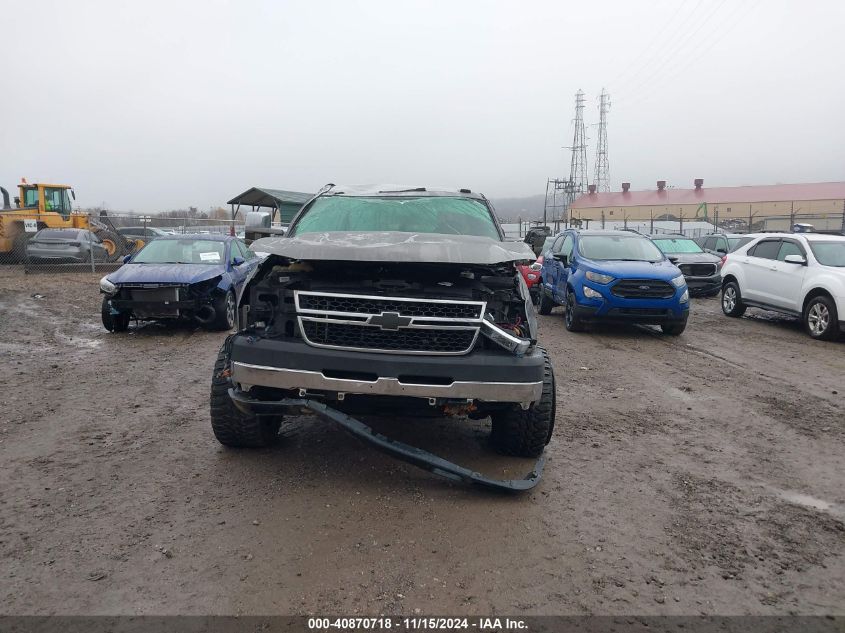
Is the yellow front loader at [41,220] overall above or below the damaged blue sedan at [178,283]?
above

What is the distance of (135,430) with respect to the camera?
503 centimetres

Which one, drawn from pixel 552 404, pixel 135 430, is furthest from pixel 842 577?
pixel 135 430

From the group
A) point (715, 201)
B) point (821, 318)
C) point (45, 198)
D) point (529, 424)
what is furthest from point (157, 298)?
point (715, 201)

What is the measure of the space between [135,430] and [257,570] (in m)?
2.59

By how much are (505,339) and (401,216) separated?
187 cm

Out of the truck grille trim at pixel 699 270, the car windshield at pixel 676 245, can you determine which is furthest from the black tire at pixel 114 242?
the truck grille trim at pixel 699 270

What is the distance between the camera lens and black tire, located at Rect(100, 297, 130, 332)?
31.3 ft

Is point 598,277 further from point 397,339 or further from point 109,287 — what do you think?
point 109,287

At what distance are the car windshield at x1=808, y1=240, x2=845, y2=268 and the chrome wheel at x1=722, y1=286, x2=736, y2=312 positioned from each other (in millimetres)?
1947

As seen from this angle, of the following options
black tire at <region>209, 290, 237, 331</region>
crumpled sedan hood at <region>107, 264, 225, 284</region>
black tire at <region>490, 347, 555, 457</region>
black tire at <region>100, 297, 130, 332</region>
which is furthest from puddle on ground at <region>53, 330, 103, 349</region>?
black tire at <region>490, 347, 555, 457</region>

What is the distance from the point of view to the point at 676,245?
1653cm

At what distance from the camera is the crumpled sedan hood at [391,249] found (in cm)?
369

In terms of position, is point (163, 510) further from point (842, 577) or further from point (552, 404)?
point (842, 577)

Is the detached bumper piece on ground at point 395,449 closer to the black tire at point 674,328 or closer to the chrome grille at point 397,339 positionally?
the chrome grille at point 397,339
